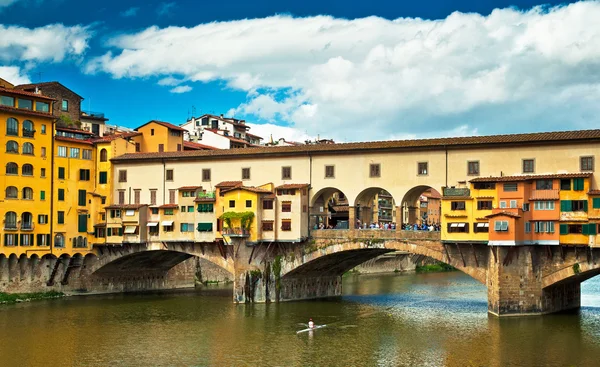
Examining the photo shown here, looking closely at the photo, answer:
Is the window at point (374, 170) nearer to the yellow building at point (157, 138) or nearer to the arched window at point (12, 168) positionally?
the yellow building at point (157, 138)

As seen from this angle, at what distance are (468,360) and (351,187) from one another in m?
22.2

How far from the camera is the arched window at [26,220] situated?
211 feet

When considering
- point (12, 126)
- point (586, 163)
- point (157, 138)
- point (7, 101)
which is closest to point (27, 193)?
point (12, 126)

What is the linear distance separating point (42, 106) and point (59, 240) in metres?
11.5

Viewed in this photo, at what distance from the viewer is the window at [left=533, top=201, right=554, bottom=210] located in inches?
2020

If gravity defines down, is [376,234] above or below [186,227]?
below

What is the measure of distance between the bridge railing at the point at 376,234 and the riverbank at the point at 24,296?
23299 mm

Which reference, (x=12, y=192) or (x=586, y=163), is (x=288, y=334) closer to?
(x=586, y=163)

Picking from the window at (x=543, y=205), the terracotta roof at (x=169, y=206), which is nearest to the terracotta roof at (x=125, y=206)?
the terracotta roof at (x=169, y=206)

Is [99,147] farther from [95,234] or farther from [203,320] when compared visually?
[203,320]

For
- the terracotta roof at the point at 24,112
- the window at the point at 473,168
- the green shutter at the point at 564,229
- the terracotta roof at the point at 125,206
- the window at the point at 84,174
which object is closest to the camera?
the green shutter at the point at 564,229

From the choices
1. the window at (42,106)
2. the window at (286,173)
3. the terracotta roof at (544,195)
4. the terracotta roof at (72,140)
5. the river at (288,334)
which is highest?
the window at (42,106)

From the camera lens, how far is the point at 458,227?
53906 mm

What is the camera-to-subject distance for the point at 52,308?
6031 cm
